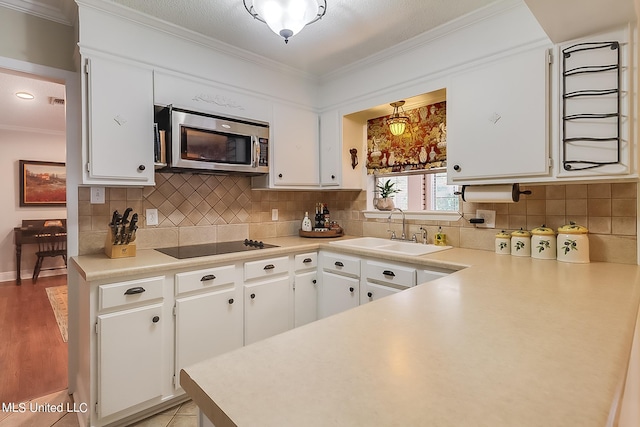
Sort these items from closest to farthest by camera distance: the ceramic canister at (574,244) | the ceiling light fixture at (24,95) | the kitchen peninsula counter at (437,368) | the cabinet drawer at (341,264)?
1. the kitchen peninsula counter at (437,368)
2. the ceramic canister at (574,244)
3. the cabinet drawer at (341,264)
4. the ceiling light fixture at (24,95)

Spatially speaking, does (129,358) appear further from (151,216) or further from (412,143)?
(412,143)

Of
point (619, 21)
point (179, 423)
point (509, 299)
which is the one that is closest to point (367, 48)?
point (619, 21)

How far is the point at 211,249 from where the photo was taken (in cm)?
243

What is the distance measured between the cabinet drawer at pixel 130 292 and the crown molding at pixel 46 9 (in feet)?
5.31

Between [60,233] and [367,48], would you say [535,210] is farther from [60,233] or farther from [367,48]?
[60,233]

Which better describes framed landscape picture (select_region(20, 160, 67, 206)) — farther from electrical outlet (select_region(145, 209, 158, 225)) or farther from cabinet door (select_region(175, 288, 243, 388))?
cabinet door (select_region(175, 288, 243, 388))

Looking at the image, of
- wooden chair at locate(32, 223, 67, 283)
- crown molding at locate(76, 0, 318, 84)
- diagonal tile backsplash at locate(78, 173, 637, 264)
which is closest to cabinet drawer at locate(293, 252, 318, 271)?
diagonal tile backsplash at locate(78, 173, 637, 264)

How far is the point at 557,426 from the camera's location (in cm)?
53

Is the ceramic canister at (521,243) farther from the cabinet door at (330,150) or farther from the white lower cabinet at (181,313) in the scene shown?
the cabinet door at (330,150)

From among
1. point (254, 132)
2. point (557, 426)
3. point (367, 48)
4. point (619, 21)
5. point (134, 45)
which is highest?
point (367, 48)

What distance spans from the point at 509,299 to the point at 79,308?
7.84ft

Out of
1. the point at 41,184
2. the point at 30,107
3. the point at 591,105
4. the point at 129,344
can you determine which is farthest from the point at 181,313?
the point at 41,184

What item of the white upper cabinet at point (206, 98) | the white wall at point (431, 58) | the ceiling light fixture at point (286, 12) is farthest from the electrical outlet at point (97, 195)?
the white wall at point (431, 58)

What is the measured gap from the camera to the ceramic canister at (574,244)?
5.98ft
